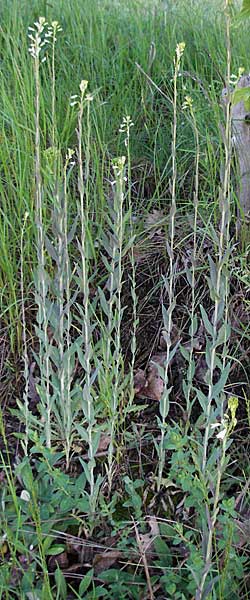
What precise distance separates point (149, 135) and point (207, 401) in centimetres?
154

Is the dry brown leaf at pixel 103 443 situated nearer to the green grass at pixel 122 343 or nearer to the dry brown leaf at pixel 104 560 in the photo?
the green grass at pixel 122 343

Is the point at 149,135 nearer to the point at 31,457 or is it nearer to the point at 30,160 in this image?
the point at 30,160

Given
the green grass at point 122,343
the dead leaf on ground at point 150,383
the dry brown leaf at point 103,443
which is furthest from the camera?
the dead leaf on ground at point 150,383

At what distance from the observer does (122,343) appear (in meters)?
2.29

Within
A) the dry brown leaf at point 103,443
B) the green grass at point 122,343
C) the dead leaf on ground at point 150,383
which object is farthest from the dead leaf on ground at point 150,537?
the dead leaf on ground at point 150,383

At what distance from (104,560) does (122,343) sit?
769mm

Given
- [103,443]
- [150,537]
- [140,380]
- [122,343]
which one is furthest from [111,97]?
[150,537]

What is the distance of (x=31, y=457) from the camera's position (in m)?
1.99

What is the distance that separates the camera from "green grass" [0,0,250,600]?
1.60m

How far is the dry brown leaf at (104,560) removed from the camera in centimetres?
168

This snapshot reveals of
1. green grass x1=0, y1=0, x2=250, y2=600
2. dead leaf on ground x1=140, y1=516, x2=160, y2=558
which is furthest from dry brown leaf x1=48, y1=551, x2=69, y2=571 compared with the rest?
dead leaf on ground x1=140, y1=516, x2=160, y2=558

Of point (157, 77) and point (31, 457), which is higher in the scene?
point (157, 77)

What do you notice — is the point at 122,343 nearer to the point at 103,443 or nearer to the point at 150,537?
the point at 103,443

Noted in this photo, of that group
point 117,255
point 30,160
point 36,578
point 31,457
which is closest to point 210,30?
point 30,160
